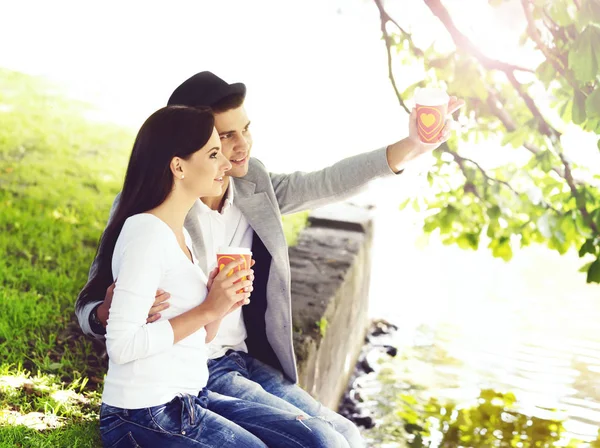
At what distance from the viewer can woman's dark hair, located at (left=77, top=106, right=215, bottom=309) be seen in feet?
7.85

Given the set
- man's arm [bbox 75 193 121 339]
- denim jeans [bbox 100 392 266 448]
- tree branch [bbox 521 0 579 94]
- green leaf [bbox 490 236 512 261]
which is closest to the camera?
denim jeans [bbox 100 392 266 448]

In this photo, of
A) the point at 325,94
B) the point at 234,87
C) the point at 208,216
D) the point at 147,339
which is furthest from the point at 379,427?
the point at 325,94

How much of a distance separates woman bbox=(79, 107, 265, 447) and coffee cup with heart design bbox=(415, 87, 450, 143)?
784 millimetres

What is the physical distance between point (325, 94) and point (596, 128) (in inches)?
395

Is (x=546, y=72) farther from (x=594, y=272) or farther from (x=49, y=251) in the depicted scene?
(x=49, y=251)

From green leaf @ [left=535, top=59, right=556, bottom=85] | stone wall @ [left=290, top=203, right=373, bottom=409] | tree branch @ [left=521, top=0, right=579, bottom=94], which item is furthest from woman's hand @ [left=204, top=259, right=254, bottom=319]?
green leaf @ [left=535, top=59, right=556, bottom=85]

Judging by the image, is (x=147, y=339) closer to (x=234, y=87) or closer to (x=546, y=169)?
(x=234, y=87)

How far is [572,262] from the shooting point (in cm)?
905

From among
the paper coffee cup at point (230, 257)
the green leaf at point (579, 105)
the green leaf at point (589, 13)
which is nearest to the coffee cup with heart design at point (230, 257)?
the paper coffee cup at point (230, 257)

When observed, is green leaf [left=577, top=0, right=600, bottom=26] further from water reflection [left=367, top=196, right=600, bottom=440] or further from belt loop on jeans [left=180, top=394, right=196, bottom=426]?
water reflection [left=367, top=196, right=600, bottom=440]

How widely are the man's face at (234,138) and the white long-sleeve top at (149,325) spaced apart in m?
0.73

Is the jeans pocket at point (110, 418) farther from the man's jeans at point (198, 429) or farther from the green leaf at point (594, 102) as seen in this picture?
the green leaf at point (594, 102)

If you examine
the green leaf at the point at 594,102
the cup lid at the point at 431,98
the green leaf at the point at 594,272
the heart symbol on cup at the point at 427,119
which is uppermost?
the green leaf at the point at 594,102

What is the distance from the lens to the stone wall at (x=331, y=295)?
4.25 metres
